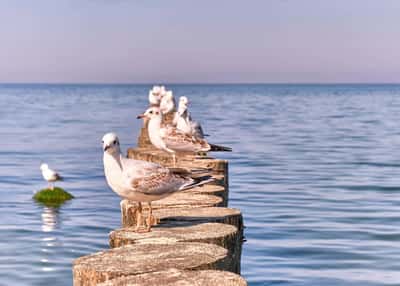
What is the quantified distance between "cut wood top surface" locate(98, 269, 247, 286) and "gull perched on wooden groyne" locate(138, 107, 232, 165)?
631 centimetres

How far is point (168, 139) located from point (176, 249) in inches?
247

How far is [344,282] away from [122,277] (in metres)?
6.81

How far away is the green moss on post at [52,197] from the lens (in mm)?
20328

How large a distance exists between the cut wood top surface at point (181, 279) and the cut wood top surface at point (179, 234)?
1.17 metres

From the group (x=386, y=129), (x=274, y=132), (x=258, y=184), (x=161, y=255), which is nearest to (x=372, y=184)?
(x=258, y=184)

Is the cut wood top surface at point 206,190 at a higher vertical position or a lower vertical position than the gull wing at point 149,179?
lower

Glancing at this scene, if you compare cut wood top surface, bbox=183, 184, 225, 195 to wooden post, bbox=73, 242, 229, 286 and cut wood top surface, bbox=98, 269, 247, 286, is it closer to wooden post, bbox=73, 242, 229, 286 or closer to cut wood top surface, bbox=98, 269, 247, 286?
wooden post, bbox=73, 242, 229, 286

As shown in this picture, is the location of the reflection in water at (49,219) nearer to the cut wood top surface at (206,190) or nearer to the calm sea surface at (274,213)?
the calm sea surface at (274,213)

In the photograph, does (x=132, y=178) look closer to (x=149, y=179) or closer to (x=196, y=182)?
(x=149, y=179)

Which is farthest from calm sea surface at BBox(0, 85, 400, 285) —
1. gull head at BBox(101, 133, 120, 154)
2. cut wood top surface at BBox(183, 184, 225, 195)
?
gull head at BBox(101, 133, 120, 154)

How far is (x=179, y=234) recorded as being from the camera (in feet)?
22.7

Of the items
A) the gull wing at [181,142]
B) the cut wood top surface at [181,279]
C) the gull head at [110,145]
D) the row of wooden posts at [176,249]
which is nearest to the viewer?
the cut wood top surface at [181,279]

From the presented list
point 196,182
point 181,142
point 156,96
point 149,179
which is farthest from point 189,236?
point 156,96

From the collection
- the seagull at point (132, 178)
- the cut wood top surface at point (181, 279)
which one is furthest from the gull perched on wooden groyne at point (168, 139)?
the cut wood top surface at point (181, 279)
